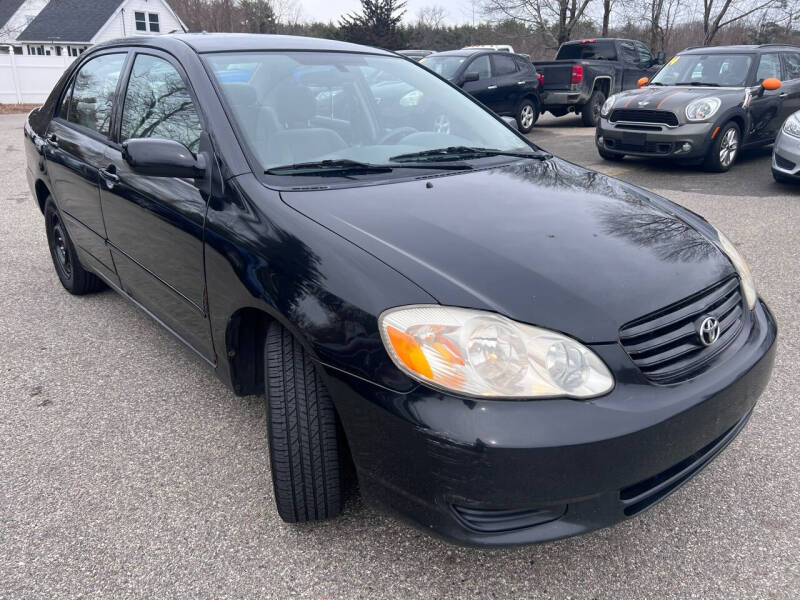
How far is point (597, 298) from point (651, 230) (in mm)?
627

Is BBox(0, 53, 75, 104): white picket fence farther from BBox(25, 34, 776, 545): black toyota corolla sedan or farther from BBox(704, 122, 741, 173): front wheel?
BBox(25, 34, 776, 545): black toyota corolla sedan

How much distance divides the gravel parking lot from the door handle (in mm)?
943

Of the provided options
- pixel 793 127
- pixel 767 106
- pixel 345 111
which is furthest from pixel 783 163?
pixel 345 111

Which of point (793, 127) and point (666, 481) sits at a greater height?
point (793, 127)

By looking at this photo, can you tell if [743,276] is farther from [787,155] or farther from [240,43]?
[787,155]

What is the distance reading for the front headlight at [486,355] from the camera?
168 centimetres

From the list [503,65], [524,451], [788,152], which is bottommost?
[524,451]

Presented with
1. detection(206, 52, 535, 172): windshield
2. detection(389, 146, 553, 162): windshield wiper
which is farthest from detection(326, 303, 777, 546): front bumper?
detection(389, 146, 553, 162): windshield wiper

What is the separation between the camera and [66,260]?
14.3ft

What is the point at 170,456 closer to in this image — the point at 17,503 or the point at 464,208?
the point at 17,503

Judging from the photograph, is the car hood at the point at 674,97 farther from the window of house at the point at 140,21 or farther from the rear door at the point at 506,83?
the window of house at the point at 140,21

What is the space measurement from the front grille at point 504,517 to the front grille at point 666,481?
0.73 ft

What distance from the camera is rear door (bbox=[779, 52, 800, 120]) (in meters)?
9.16

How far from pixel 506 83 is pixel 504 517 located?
1178 centimetres
